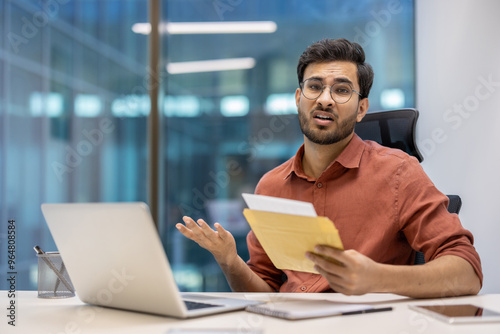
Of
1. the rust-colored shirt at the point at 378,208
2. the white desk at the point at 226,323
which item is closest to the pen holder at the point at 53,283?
the white desk at the point at 226,323

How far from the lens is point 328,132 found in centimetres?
183

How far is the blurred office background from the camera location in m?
3.34

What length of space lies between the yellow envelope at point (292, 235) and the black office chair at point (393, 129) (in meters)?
0.85

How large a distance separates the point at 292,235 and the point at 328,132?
737 mm

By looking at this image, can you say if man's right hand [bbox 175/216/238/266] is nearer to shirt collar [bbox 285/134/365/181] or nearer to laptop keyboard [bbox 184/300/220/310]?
laptop keyboard [bbox 184/300/220/310]

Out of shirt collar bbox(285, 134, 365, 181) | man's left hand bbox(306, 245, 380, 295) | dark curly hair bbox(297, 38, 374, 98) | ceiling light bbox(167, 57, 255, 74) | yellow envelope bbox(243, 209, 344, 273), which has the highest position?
ceiling light bbox(167, 57, 255, 74)

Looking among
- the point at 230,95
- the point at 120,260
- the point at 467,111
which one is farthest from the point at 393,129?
the point at 230,95

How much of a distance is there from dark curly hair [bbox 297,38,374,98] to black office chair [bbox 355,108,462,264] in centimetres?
15

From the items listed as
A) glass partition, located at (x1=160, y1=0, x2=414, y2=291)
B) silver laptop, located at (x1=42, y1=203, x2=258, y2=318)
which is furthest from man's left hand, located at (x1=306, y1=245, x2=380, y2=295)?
glass partition, located at (x1=160, y1=0, x2=414, y2=291)

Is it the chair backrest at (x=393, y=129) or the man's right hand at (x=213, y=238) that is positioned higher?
the chair backrest at (x=393, y=129)

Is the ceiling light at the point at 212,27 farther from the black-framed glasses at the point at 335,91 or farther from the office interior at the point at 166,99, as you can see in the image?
the black-framed glasses at the point at 335,91

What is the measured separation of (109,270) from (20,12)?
9.14 feet

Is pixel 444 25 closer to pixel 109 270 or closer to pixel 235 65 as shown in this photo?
pixel 235 65

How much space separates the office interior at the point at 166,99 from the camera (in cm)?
330
